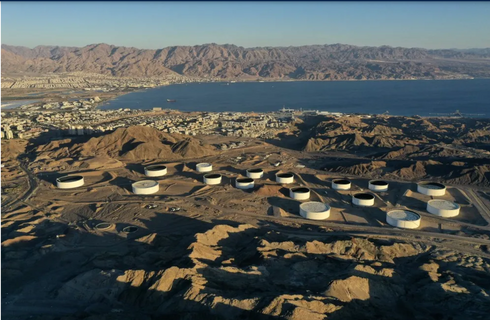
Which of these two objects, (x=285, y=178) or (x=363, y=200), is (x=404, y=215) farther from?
(x=285, y=178)

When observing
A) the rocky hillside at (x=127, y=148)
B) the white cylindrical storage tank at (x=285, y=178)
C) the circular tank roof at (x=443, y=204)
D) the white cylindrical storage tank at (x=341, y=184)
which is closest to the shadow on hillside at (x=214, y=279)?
the circular tank roof at (x=443, y=204)

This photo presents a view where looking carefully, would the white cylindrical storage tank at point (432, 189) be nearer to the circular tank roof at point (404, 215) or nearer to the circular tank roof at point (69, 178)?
the circular tank roof at point (404, 215)

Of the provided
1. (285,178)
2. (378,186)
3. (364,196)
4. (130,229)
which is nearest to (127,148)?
(285,178)

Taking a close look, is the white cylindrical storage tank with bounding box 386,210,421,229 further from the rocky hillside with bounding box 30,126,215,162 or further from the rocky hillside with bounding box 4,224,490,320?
the rocky hillside with bounding box 30,126,215,162

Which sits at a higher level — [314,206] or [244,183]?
[244,183]

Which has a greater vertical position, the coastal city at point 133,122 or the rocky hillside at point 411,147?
the coastal city at point 133,122

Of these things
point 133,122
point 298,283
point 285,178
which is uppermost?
point 133,122
